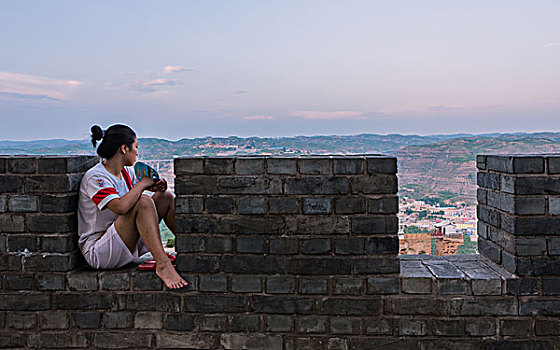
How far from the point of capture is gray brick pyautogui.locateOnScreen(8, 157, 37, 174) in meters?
2.86

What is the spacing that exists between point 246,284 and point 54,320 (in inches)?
52.7

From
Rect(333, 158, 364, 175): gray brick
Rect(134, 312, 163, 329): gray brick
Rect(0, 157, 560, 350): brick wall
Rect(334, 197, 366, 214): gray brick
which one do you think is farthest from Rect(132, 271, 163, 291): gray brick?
Rect(333, 158, 364, 175): gray brick

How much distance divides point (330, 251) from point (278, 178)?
0.56m

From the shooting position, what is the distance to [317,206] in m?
2.67

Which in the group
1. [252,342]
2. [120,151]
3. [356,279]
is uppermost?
[120,151]

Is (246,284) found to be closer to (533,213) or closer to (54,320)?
(54,320)

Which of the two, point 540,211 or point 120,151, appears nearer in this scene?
point 540,211

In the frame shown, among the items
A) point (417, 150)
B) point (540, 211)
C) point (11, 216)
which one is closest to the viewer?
point (540, 211)

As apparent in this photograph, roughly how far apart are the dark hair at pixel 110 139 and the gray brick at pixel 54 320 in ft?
3.62

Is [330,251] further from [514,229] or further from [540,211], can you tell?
[540,211]

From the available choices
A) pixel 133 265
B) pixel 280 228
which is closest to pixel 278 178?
pixel 280 228

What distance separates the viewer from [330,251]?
267 cm

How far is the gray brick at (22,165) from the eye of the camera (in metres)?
2.86

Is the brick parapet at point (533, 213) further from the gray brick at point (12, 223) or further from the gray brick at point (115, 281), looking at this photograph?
the gray brick at point (12, 223)
